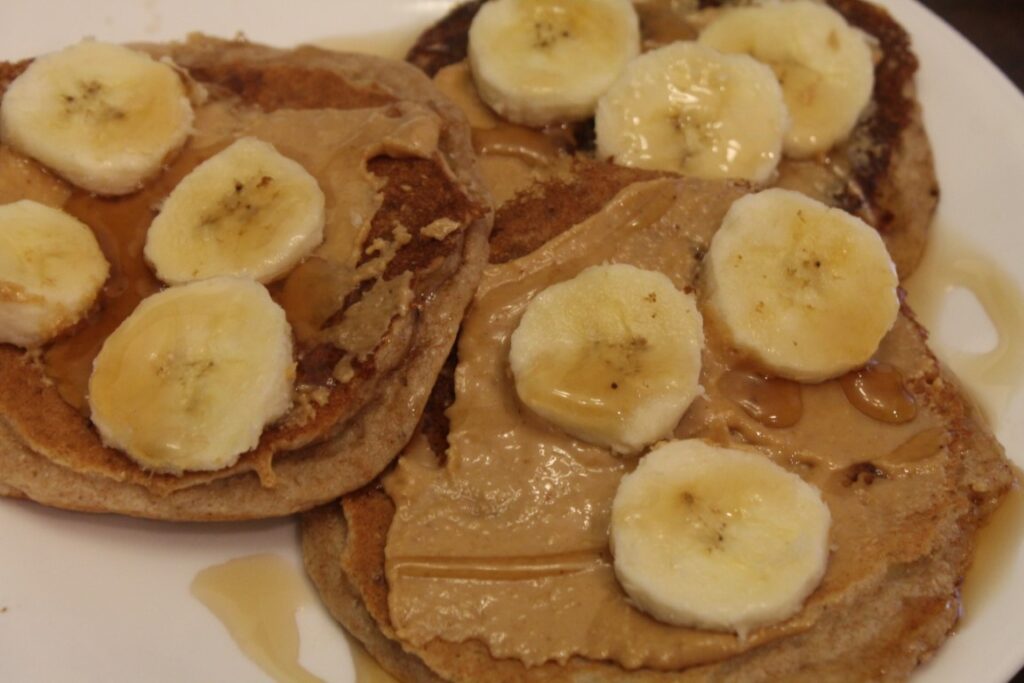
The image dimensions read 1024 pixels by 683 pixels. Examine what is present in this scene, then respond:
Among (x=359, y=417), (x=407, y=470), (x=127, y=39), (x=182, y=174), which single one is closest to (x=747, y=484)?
(x=407, y=470)

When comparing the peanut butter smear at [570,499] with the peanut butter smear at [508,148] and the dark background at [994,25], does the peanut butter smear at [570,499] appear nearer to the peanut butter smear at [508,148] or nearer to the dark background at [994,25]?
the peanut butter smear at [508,148]

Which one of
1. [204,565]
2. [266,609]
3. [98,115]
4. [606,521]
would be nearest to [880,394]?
[606,521]

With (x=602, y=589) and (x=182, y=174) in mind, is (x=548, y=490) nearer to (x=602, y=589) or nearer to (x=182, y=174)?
(x=602, y=589)

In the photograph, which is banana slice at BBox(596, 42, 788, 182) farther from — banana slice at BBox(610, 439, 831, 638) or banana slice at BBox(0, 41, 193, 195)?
banana slice at BBox(0, 41, 193, 195)

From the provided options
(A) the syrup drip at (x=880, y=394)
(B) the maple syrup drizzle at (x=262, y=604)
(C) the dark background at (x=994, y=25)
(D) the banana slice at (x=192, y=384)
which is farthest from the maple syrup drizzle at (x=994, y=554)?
(C) the dark background at (x=994, y=25)

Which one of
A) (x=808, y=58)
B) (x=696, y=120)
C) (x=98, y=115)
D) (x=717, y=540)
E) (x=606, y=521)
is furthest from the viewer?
(x=808, y=58)

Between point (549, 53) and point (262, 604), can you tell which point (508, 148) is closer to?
point (549, 53)
